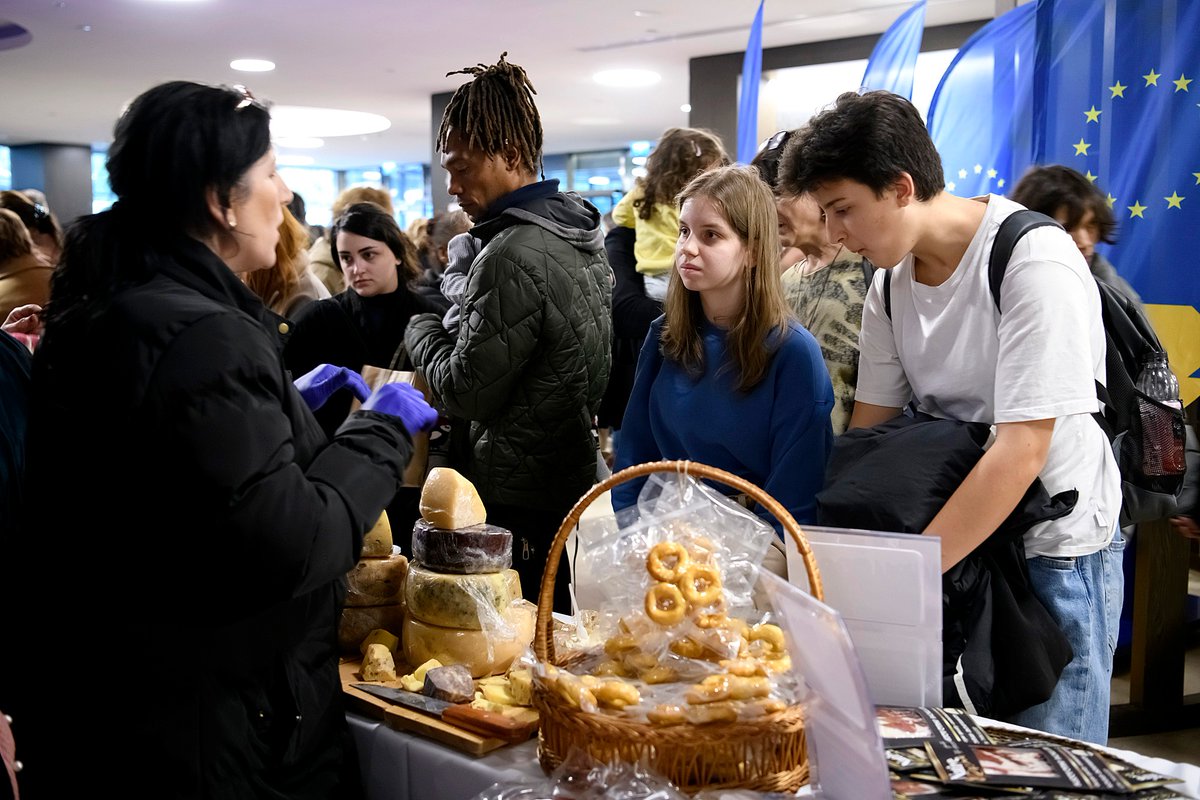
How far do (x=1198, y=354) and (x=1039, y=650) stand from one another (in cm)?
217

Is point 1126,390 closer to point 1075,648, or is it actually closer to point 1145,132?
point 1075,648

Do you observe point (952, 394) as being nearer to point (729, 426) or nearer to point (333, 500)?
point (729, 426)

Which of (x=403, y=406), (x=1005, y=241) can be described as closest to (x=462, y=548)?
(x=403, y=406)

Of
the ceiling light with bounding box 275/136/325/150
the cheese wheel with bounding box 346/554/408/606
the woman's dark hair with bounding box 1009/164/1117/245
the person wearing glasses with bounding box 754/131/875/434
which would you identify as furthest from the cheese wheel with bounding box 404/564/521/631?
the ceiling light with bounding box 275/136/325/150

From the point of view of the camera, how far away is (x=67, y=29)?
8.32m

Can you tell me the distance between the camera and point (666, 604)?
127 cm

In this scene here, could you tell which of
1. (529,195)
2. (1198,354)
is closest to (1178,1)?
(1198,354)

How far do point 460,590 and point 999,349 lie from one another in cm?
90

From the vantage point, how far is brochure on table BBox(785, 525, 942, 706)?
4.26ft

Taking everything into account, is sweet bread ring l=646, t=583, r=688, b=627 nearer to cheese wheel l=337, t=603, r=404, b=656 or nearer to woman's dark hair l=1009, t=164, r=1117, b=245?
cheese wheel l=337, t=603, r=404, b=656

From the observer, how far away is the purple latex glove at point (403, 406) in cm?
138

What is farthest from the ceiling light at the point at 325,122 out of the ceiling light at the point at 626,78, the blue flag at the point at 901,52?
the blue flag at the point at 901,52

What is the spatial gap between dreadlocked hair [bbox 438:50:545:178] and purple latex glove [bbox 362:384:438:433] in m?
1.05

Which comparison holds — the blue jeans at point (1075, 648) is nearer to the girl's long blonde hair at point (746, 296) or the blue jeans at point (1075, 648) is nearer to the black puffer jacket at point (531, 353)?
the girl's long blonde hair at point (746, 296)
